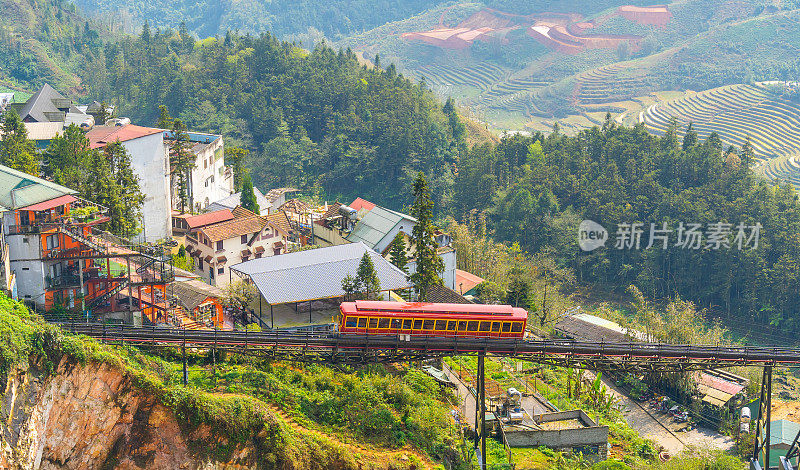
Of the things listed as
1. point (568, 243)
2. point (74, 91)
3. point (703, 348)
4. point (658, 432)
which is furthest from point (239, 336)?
point (74, 91)

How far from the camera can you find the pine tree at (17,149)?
168 ft

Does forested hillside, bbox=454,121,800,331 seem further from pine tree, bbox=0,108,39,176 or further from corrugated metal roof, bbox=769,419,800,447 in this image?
pine tree, bbox=0,108,39,176

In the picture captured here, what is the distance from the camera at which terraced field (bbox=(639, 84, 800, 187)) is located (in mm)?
116438

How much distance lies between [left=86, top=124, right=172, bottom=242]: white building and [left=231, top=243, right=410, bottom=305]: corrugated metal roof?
16028mm

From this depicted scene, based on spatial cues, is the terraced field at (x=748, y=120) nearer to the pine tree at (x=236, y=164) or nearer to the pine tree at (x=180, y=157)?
the pine tree at (x=236, y=164)


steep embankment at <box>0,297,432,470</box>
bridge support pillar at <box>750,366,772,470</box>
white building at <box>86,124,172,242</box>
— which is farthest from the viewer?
white building at <box>86,124,172,242</box>

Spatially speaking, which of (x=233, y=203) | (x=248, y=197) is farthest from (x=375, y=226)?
(x=233, y=203)

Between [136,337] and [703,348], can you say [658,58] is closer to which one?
[703,348]

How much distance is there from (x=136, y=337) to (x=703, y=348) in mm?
26695

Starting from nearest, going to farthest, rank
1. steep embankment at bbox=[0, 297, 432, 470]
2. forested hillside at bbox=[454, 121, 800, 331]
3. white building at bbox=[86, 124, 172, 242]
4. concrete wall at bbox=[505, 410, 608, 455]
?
steep embankment at bbox=[0, 297, 432, 470], concrete wall at bbox=[505, 410, 608, 455], white building at bbox=[86, 124, 172, 242], forested hillside at bbox=[454, 121, 800, 331]

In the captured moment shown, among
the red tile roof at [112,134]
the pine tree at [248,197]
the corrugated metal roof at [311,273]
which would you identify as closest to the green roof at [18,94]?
the pine tree at [248,197]

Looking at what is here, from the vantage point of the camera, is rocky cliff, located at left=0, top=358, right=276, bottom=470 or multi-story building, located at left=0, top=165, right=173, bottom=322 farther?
Result: multi-story building, located at left=0, top=165, right=173, bottom=322

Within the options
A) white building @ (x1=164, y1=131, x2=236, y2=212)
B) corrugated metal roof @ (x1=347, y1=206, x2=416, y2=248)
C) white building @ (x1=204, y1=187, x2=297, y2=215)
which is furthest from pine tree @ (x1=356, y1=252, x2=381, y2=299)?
white building @ (x1=164, y1=131, x2=236, y2=212)

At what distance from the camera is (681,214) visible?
81.7 m
